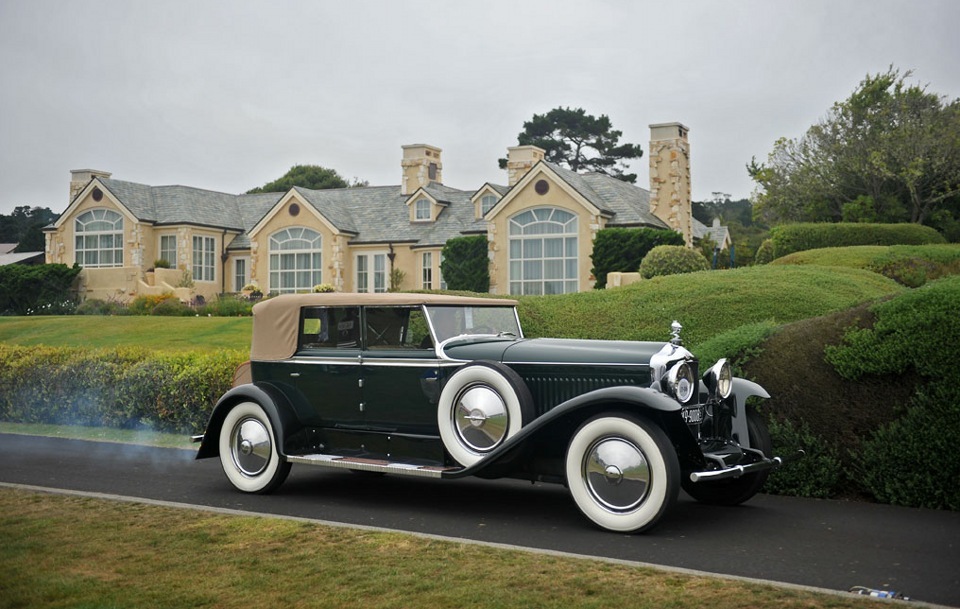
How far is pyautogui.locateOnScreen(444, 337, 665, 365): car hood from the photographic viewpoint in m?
6.99

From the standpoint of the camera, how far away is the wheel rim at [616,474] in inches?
251

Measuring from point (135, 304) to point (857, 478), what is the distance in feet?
107

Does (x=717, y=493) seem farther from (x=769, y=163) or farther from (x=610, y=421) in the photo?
(x=769, y=163)

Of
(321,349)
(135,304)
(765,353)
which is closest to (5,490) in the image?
(321,349)

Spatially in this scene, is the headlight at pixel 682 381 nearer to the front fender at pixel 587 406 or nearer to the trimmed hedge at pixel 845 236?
the front fender at pixel 587 406

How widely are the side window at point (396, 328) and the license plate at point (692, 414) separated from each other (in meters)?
2.24

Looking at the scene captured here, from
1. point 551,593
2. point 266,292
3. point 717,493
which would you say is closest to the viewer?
point 551,593

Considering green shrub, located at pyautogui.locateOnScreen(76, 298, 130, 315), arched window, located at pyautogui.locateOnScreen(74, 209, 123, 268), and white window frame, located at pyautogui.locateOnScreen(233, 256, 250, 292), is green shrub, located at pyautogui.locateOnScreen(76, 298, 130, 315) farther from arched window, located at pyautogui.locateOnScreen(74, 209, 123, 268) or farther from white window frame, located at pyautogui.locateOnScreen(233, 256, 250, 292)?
white window frame, located at pyautogui.locateOnScreen(233, 256, 250, 292)

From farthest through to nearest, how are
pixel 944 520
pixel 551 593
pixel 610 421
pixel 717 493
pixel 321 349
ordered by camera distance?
pixel 321 349, pixel 717 493, pixel 944 520, pixel 610 421, pixel 551 593

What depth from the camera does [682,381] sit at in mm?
6816

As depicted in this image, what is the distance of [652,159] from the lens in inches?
1355

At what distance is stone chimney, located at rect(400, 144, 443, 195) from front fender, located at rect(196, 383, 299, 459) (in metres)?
34.4

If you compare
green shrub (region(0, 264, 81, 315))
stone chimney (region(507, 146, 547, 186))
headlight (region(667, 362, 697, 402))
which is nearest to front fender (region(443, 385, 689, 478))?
headlight (region(667, 362, 697, 402))

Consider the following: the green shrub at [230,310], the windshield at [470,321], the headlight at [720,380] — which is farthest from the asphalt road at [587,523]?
the green shrub at [230,310]
